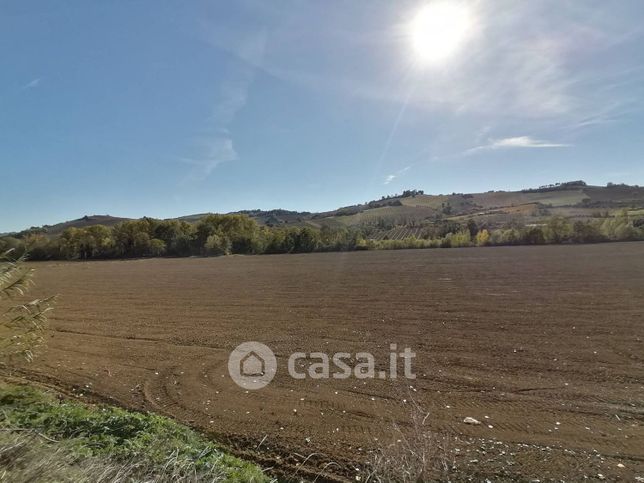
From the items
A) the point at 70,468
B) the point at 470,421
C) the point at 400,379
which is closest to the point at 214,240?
the point at 400,379

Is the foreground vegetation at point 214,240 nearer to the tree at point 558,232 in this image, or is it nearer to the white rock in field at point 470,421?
the tree at point 558,232

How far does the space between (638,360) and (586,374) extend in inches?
74.9

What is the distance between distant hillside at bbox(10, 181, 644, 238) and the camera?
97981 millimetres

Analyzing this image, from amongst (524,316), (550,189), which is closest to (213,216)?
(524,316)

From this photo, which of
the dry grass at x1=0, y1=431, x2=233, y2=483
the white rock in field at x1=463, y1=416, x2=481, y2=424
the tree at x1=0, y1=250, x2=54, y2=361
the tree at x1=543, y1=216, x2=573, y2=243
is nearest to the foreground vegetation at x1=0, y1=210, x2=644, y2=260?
the tree at x1=543, y1=216, x2=573, y2=243

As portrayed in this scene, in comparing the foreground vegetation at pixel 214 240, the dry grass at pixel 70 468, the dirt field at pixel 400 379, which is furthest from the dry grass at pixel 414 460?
the foreground vegetation at pixel 214 240

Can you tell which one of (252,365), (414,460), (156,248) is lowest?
(252,365)

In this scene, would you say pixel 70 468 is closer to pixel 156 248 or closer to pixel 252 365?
pixel 252 365

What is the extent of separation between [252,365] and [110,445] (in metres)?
4.92

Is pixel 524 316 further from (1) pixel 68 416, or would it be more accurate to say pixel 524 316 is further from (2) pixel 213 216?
(2) pixel 213 216

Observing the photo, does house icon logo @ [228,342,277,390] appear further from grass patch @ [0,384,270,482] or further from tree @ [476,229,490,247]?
tree @ [476,229,490,247]

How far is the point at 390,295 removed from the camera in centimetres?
1989

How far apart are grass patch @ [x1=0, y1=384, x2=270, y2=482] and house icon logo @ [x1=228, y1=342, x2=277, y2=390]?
93.4 inches

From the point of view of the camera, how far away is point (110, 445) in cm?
479
